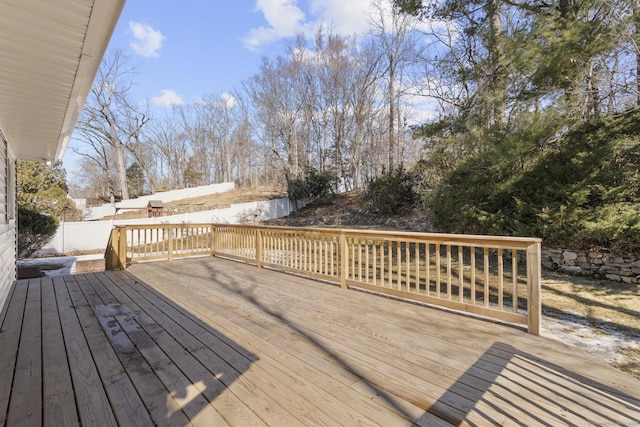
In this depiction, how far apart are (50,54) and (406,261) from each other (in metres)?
3.72

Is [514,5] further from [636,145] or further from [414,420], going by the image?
[414,420]

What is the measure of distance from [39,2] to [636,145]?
24.3 ft

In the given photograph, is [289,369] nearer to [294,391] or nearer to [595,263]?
[294,391]

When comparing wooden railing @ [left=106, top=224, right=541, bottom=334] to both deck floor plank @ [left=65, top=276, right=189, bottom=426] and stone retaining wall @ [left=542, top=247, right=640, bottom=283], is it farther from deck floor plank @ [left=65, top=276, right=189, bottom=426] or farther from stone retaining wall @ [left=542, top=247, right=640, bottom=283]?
deck floor plank @ [left=65, top=276, right=189, bottom=426]

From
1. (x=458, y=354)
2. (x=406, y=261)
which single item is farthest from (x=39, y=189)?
(x=458, y=354)

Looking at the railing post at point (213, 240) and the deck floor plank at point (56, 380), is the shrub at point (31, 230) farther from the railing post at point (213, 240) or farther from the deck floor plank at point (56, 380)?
Answer: the deck floor plank at point (56, 380)

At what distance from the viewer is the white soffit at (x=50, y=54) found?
1.85 metres

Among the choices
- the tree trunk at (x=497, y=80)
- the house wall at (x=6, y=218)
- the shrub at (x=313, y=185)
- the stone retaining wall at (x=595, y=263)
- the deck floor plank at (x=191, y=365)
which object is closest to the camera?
the deck floor plank at (x=191, y=365)

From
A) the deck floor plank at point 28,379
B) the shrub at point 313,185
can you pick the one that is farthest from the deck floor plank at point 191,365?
the shrub at point 313,185

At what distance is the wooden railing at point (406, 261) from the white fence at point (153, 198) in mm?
15966

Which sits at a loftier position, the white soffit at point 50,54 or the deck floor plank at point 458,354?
the white soffit at point 50,54

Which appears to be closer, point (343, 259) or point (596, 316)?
point (596, 316)

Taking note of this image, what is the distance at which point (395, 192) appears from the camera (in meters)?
13.5

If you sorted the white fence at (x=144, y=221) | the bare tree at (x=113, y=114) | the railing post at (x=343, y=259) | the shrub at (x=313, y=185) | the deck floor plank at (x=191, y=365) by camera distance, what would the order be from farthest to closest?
the bare tree at (x=113, y=114)
the shrub at (x=313, y=185)
the white fence at (x=144, y=221)
the railing post at (x=343, y=259)
the deck floor plank at (x=191, y=365)
